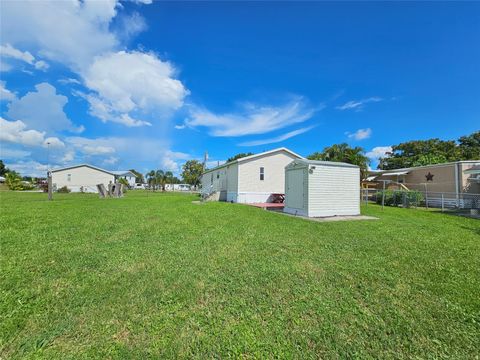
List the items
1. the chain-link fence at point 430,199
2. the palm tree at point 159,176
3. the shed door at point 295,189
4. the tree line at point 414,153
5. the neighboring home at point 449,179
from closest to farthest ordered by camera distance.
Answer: the shed door at point 295,189
the chain-link fence at point 430,199
the neighboring home at point 449,179
the tree line at point 414,153
the palm tree at point 159,176

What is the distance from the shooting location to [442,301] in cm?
306

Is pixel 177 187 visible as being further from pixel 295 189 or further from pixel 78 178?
pixel 295 189

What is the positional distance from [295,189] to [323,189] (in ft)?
4.27

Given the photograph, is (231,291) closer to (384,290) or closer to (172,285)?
(172,285)

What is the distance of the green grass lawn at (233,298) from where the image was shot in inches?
87.8

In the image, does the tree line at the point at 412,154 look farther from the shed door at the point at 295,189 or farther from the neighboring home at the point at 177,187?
the neighboring home at the point at 177,187

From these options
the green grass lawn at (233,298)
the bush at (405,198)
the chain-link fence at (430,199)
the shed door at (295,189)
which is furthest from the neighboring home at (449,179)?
the green grass lawn at (233,298)

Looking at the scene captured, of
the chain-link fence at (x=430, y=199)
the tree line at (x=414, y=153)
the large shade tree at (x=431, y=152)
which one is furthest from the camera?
the large shade tree at (x=431, y=152)

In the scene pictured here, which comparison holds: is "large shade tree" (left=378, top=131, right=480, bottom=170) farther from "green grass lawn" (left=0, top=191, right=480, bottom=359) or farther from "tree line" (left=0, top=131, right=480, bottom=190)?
"green grass lawn" (left=0, top=191, right=480, bottom=359)

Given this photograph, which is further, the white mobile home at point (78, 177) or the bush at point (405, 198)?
the white mobile home at point (78, 177)

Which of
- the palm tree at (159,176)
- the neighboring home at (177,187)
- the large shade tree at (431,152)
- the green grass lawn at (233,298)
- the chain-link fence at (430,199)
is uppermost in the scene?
the large shade tree at (431,152)

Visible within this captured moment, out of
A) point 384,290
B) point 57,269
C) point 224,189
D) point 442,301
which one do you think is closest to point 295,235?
point 384,290

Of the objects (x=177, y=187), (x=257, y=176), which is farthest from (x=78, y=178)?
(x=257, y=176)

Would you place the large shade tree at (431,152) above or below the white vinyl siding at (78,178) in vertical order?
above
